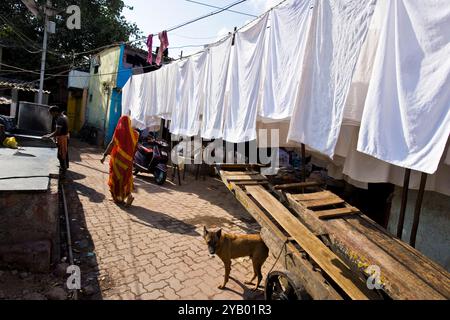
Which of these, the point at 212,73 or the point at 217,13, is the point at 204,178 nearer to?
the point at 212,73

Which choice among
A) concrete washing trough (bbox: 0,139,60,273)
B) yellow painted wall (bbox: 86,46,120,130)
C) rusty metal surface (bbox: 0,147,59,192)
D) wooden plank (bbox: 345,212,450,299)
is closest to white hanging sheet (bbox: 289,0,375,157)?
wooden plank (bbox: 345,212,450,299)

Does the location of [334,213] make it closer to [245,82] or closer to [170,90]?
[245,82]

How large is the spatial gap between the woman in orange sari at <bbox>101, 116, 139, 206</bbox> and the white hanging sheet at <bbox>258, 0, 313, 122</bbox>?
2.97m

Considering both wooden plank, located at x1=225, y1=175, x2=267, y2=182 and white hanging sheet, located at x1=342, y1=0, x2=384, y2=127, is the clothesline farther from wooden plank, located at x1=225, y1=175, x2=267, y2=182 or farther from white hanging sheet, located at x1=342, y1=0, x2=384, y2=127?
wooden plank, located at x1=225, y1=175, x2=267, y2=182

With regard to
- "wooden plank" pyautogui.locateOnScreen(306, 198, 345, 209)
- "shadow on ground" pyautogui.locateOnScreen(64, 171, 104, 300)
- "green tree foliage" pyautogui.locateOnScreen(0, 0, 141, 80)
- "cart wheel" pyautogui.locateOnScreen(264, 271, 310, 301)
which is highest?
"green tree foliage" pyautogui.locateOnScreen(0, 0, 141, 80)

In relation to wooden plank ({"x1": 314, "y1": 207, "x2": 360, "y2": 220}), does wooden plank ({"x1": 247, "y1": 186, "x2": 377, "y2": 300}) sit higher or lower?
lower

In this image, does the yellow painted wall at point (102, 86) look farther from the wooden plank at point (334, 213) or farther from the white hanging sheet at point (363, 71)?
the wooden plank at point (334, 213)

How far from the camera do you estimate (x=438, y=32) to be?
2.13 m

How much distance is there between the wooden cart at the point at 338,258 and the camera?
1983 mm

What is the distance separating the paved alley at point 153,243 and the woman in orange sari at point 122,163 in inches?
10.4

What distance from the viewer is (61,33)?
1786 centimetres

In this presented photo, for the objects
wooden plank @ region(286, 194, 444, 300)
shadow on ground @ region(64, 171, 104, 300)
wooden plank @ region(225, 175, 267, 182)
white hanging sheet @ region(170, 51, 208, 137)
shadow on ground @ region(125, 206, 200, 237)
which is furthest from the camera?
white hanging sheet @ region(170, 51, 208, 137)

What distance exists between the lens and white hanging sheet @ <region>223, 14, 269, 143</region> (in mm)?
4344

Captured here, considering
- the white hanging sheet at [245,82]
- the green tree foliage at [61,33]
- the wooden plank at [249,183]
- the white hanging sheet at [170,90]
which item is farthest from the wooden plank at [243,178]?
the green tree foliage at [61,33]
